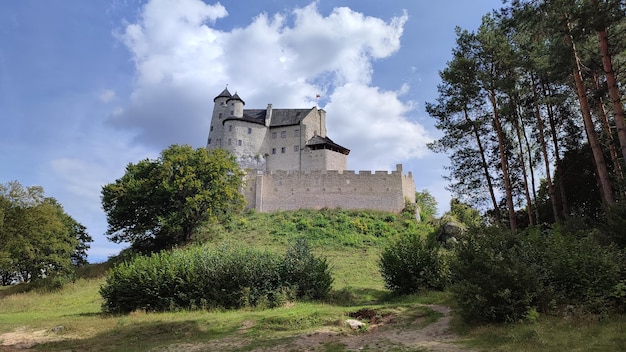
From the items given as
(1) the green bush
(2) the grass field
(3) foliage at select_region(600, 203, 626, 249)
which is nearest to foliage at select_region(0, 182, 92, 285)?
(2) the grass field

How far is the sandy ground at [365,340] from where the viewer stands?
9062mm

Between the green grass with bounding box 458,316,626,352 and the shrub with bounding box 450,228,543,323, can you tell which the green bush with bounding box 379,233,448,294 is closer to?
the shrub with bounding box 450,228,543,323

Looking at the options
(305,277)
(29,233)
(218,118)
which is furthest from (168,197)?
(218,118)

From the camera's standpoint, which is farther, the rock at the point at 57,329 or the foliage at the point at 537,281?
the rock at the point at 57,329

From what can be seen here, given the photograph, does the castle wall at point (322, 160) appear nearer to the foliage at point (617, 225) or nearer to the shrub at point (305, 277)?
the shrub at point (305, 277)

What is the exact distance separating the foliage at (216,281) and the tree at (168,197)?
553 inches

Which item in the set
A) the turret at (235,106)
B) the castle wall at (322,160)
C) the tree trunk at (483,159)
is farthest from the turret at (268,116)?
the tree trunk at (483,159)

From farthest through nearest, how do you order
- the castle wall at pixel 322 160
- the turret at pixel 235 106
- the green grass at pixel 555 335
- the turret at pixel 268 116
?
the turret at pixel 268 116
the turret at pixel 235 106
the castle wall at pixel 322 160
the green grass at pixel 555 335

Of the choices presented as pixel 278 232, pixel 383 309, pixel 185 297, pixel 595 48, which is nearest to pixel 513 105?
pixel 595 48

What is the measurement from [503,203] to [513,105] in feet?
20.9

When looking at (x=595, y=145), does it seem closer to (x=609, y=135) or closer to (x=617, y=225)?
(x=609, y=135)

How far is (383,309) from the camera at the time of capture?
1361cm

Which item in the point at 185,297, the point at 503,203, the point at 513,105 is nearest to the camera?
the point at 185,297

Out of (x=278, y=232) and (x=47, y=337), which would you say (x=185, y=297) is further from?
(x=278, y=232)
